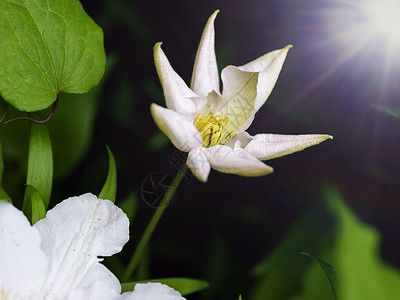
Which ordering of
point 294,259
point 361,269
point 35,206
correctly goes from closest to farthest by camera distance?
point 361,269 < point 35,206 < point 294,259

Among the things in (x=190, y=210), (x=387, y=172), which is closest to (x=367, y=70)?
(x=387, y=172)

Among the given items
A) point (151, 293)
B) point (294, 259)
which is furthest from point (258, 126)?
point (151, 293)

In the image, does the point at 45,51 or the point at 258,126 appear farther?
the point at 258,126

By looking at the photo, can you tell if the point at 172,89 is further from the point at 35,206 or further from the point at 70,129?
the point at 70,129

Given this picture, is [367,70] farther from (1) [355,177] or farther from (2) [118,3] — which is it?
(2) [118,3]

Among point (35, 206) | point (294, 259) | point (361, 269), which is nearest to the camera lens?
point (361, 269)

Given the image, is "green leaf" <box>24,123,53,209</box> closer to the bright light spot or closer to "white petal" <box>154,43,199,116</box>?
"white petal" <box>154,43,199,116</box>

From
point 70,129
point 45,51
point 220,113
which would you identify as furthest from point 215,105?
point 70,129

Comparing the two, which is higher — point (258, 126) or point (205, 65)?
point (205, 65)
